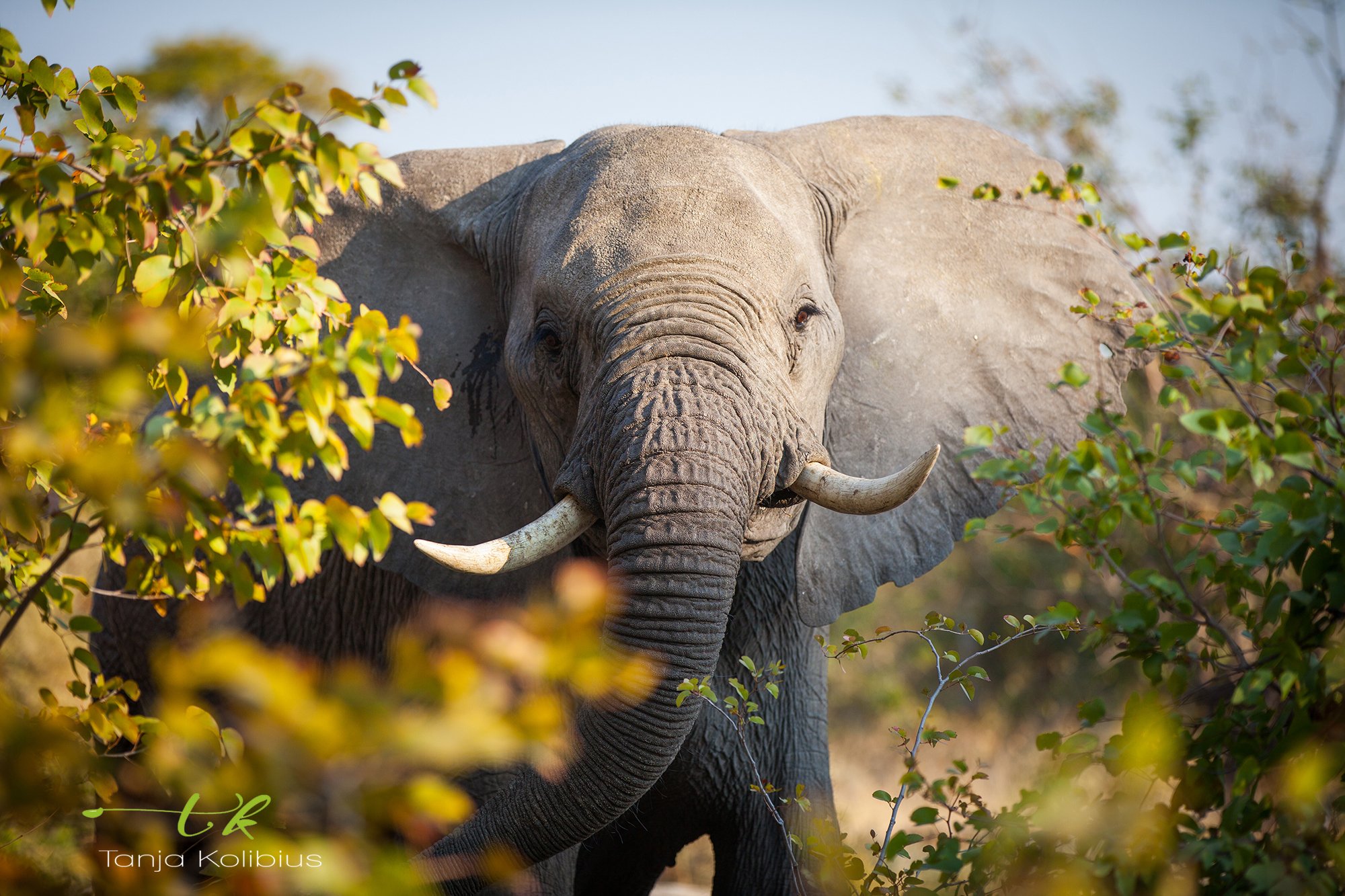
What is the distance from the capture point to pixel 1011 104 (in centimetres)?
931

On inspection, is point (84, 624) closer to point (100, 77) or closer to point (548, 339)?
point (100, 77)

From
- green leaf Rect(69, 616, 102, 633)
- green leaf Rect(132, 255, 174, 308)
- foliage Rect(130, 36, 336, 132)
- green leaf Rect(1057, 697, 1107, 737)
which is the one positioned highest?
foliage Rect(130, 36, 336, 132)

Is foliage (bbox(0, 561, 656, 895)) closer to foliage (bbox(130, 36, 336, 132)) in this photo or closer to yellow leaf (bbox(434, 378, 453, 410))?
yellow leaf (bbox(434, 378, 453, 410))

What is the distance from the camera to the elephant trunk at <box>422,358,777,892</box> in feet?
8.55

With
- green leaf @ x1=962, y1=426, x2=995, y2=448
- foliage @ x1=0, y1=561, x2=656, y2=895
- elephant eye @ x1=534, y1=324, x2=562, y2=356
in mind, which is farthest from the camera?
elephant eye @ x1=534, y1=324, x2=562, y2=356

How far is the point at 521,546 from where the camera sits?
8.96ft

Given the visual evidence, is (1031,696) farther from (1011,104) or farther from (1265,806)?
(1265,806)

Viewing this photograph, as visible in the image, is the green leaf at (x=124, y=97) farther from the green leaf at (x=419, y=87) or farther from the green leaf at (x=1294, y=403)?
the green leaf at (x=1294, y=403)

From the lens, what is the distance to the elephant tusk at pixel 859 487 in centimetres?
276

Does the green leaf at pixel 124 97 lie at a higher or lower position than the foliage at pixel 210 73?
lower

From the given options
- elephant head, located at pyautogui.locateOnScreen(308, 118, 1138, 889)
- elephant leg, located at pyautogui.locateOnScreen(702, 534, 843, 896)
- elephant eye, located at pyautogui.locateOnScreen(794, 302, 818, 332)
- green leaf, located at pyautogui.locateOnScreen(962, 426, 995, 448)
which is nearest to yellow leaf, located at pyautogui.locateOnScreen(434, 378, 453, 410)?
elephant head, located at pyautogui.locateOnScreen(308, 118, 1138, 889)

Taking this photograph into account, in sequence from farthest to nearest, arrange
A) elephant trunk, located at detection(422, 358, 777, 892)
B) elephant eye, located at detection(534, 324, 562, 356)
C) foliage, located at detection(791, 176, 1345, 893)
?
elephant eye, located at detection(534, 324, 562, 356), elephant trunk, located at detection(422, 358, 777, 892), foliage, located at detection(791, 176, 1345, 893)

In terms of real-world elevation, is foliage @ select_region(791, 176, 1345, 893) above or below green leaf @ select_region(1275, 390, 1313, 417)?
below

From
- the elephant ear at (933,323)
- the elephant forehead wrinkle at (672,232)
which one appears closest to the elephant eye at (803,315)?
the elephant forehead wrinkle at (672,232)
